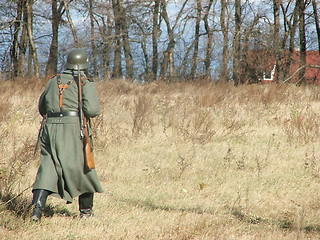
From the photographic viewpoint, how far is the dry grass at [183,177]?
418 cm

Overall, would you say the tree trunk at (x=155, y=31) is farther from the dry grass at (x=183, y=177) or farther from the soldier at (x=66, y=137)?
the soldier at (x=66, y=137)

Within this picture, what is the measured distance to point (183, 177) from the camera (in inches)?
250

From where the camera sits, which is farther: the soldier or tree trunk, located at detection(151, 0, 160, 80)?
tree trunk, located at detection(151, 0, 160, 80)

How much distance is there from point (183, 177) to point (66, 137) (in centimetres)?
245

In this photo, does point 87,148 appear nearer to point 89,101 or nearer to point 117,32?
point 89,101

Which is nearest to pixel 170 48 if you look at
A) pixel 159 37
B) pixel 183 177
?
pixel 159 37

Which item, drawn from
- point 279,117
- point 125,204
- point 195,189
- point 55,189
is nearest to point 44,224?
point 55,189

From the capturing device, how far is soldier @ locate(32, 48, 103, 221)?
4227mm

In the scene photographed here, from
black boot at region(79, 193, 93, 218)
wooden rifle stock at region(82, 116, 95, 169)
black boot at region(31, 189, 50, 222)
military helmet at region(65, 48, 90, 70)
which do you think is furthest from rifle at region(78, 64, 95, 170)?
black boot at region(31, 189, 50, 222)

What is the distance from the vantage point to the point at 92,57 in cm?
2211

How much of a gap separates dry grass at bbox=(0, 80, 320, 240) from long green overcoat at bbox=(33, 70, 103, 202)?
30 cm

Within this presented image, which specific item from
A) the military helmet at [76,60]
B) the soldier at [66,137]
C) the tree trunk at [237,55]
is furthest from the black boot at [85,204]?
the tree trunk at [237,55]

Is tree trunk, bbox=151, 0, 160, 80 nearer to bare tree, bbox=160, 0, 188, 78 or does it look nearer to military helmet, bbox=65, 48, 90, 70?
bare tree, bbox=160, 0, 188, 78

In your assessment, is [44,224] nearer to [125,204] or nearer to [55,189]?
[55,189]
